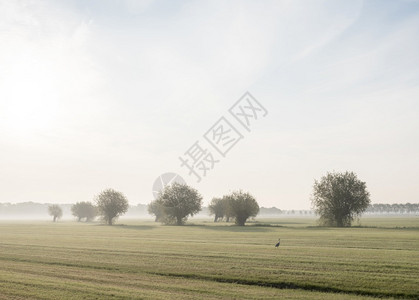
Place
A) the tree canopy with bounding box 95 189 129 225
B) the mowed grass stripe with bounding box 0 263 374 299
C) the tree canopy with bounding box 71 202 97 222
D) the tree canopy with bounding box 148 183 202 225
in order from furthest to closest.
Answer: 1. the tree canopy with bounding box 71 202 97 222
2. the tree canopy with bounding box 95 189 129 225
3. the tree canopy with bounding box 148 183 202 225
4. the mowed grass stripe with bounding box 0 263 374 299

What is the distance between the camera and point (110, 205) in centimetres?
10838

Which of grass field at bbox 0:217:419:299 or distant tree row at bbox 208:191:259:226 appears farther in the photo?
distant tree row at bbox 208:191:259:226

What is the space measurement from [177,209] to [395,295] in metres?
78.7

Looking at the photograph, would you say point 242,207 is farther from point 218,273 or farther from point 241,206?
point 218,273

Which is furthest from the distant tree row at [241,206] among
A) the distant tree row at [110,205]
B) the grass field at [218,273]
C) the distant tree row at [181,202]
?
the grass field at [218,273]

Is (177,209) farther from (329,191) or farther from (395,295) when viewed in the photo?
(395,295)

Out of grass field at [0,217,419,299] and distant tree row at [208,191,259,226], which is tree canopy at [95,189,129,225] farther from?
grass field at [0,217,419,299]

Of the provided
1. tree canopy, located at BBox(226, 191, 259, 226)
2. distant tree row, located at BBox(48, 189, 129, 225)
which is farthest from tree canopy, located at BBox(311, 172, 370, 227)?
distant tree row, located at BBox(48, 189, 129, 225)

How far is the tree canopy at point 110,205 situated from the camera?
356ft

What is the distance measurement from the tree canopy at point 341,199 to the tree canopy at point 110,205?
6542 centimetres

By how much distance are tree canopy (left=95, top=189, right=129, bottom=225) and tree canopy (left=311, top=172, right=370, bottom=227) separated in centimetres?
6542

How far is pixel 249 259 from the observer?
2811cm

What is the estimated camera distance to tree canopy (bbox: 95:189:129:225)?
356 feet

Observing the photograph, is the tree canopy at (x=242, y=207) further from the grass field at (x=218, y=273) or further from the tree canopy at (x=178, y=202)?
the grass field at (x=218, y=273)
